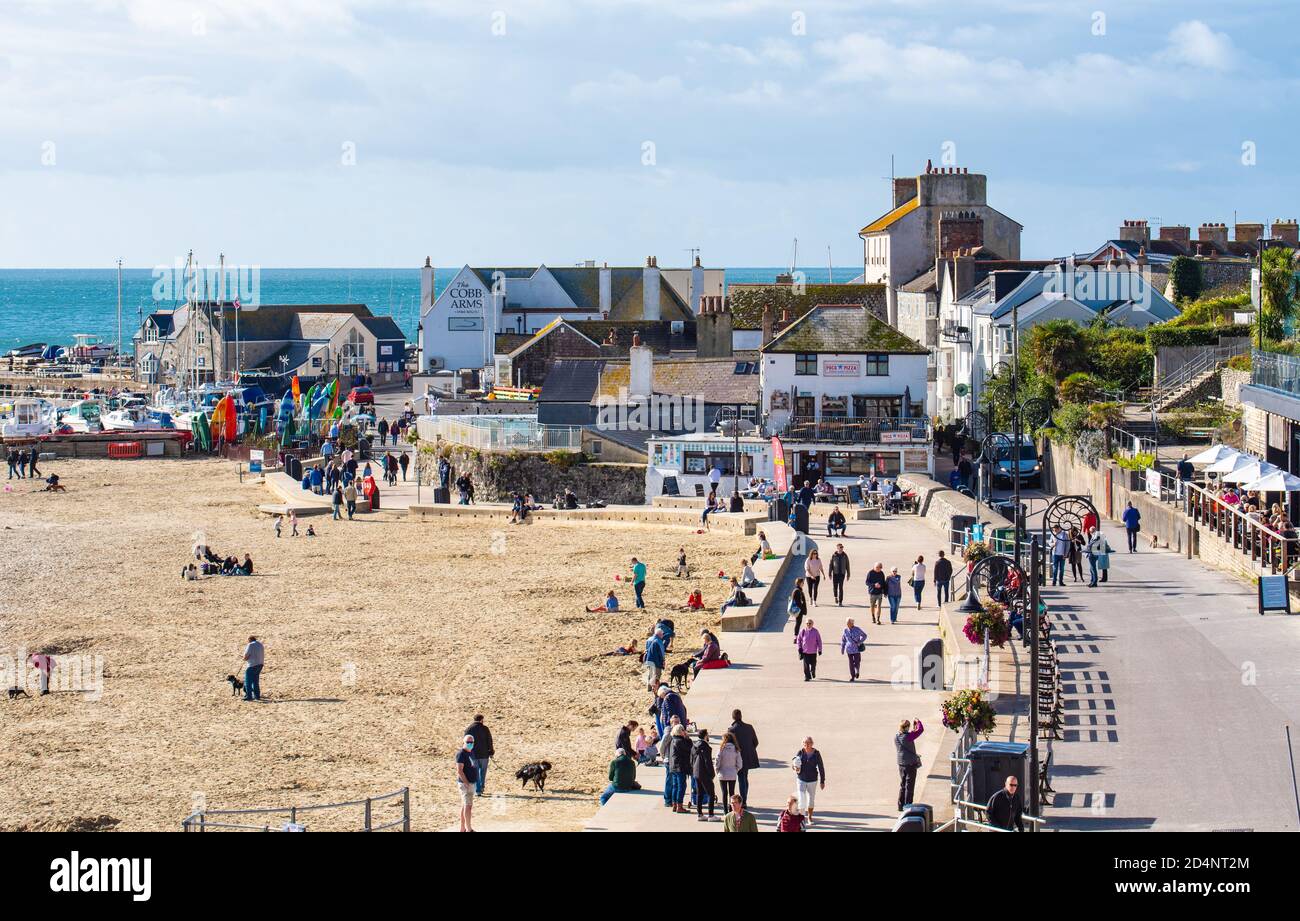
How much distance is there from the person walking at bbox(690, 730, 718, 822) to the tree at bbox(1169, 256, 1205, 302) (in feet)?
171

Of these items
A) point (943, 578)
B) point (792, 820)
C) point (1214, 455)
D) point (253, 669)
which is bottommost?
point (253, 669)

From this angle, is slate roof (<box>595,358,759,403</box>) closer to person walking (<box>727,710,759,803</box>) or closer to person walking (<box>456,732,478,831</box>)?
person walking (<box>456,732,478,831</box>)

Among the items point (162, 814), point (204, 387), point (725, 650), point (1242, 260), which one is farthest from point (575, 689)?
point (204, 387)

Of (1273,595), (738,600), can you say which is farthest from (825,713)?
(1273,595)

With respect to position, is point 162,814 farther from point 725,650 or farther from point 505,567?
point 505,567

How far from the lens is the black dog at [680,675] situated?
2520 centimetres

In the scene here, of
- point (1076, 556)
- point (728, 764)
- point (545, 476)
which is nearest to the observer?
point (728, 764)

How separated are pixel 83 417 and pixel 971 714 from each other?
70.5 metres

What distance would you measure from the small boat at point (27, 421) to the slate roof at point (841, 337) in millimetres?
36431

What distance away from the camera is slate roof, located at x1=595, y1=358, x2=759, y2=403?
183 ft

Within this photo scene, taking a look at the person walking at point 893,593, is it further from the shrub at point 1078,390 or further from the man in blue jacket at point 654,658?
the shrub at point 1078,390

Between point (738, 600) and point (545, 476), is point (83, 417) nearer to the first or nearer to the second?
point (545, 476)

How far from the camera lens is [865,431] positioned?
51062 millimetres

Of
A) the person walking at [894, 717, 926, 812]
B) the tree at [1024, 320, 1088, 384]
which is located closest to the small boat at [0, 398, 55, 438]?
the tree at [1024, 320, 1088, 384]
